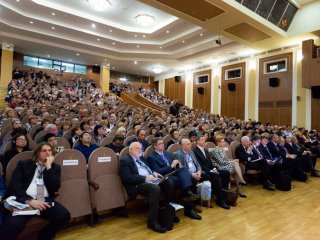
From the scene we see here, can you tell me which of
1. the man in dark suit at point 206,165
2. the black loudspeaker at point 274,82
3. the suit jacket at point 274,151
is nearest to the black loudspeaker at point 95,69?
the black loudspeaker at point 274,82

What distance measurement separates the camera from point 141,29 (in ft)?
38.7

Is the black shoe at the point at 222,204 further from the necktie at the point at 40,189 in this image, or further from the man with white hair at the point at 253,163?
the necktie at the point at 40,189

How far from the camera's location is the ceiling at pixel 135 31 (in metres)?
7.45

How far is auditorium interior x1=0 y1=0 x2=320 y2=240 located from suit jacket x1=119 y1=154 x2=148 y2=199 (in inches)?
4.6

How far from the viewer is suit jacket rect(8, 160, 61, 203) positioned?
73.2 inches

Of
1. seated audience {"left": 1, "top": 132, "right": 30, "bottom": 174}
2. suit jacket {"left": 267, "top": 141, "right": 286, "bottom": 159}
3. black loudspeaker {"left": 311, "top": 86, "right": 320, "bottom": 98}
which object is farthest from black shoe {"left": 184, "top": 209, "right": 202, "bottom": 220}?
black loudspeaker {"left": 311, "top": 86, "right": 320, "bottom": 98}

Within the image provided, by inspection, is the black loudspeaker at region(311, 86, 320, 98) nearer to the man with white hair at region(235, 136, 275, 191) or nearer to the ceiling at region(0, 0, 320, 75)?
the ceiling at region(0, 0, 320, 75)

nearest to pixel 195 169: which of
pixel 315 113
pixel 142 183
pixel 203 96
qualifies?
pixel 142 183

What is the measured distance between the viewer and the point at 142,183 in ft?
8.33

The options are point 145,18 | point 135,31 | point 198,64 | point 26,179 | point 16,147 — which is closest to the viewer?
point 26,179

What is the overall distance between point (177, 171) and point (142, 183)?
18.6 inches

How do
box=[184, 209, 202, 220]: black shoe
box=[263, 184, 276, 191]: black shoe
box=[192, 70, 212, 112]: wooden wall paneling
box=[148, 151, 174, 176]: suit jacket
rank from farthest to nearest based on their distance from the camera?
box=[192, 70, 212, 112]: wooden wall paneling < box=[263, 184, 276, 191]: black shoe < box=[148, 151, 174, 176]: suit jacket < box=[184, 209, 202, 220]: black shoe

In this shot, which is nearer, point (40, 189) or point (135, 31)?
point (40, 189)

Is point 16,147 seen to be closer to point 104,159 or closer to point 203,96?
point 104,159
